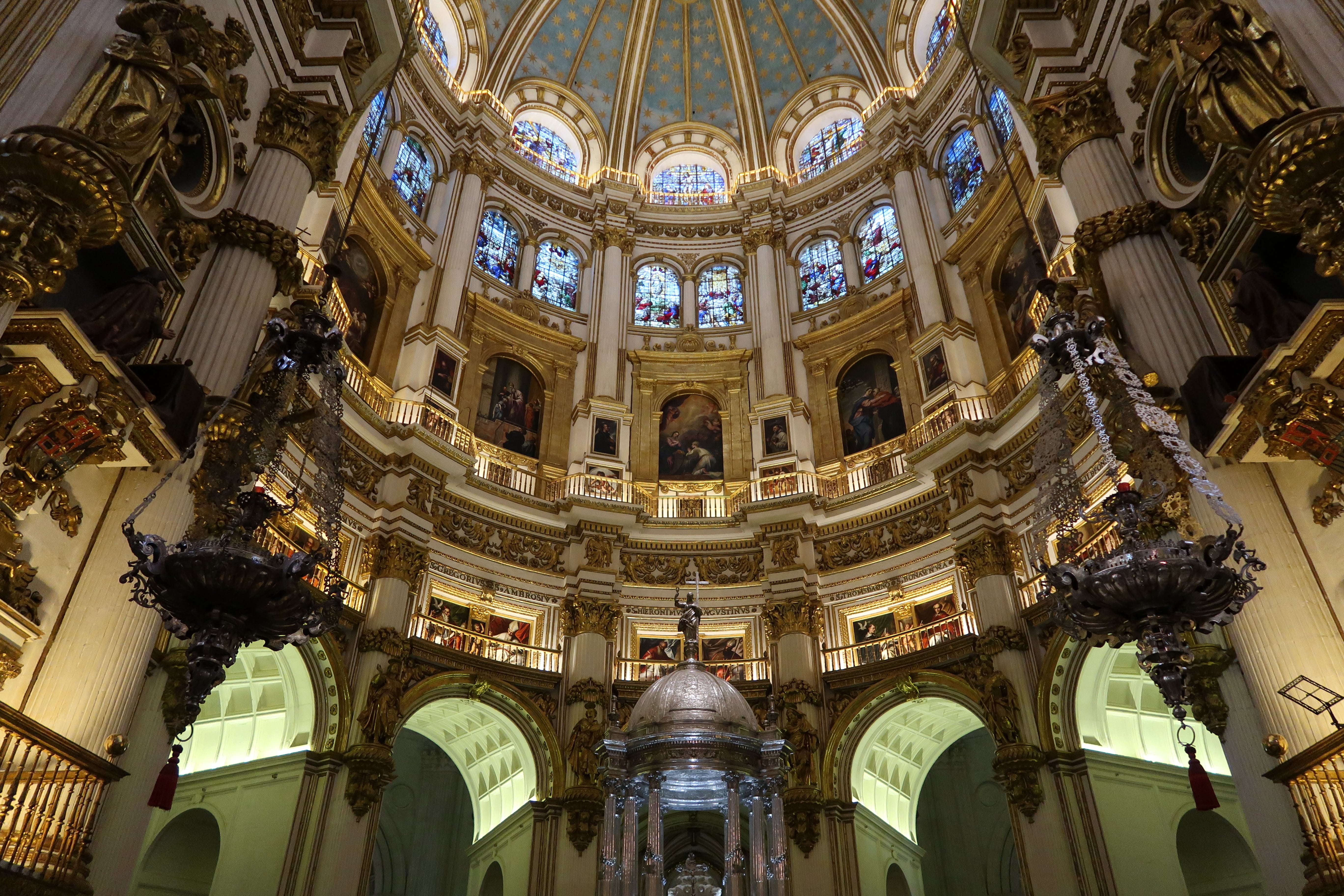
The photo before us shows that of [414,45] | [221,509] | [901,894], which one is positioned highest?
[414,45]

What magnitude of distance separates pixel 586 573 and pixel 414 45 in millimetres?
11239

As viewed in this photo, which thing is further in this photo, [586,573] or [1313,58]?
[586,573]

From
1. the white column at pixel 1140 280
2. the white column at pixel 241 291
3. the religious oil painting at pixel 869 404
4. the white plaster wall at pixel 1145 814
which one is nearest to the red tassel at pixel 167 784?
the white column at pixel 241 291

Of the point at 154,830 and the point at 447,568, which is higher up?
the point at 447,568

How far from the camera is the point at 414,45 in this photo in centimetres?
1828

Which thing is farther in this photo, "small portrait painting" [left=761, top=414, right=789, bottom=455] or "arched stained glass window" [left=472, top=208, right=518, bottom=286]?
"arched stained glass window" [left=472, top=208, right=518, bottom=286]

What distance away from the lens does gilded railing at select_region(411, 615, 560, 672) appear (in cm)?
1748

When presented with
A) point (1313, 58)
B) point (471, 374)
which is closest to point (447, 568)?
point (471, 374)

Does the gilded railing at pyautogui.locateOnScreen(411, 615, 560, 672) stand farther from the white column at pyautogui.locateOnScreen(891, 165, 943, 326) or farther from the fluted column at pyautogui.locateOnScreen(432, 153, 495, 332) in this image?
the white column at pyautogui.locateOnScreen(891, 165, 943, 326)

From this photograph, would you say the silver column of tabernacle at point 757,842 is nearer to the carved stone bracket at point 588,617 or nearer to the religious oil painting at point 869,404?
the carved stone bracket at point 588,617

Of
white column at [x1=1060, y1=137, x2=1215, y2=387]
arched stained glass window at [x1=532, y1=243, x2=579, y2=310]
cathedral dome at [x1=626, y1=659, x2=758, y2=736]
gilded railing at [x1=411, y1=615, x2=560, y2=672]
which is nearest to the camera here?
white column at [x1=1060, y1=137, x2=1215, y2=387]

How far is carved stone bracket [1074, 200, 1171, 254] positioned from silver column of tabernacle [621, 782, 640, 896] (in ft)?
31.2

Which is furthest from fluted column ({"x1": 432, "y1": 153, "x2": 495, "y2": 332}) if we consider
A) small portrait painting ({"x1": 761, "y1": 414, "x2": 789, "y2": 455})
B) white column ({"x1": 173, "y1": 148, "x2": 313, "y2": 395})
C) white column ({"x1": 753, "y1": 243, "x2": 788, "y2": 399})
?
white column ({"x1": 173, "y1": 148, "x2": 313, "y2": 395})

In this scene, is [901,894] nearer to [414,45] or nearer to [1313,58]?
[1313,58]
